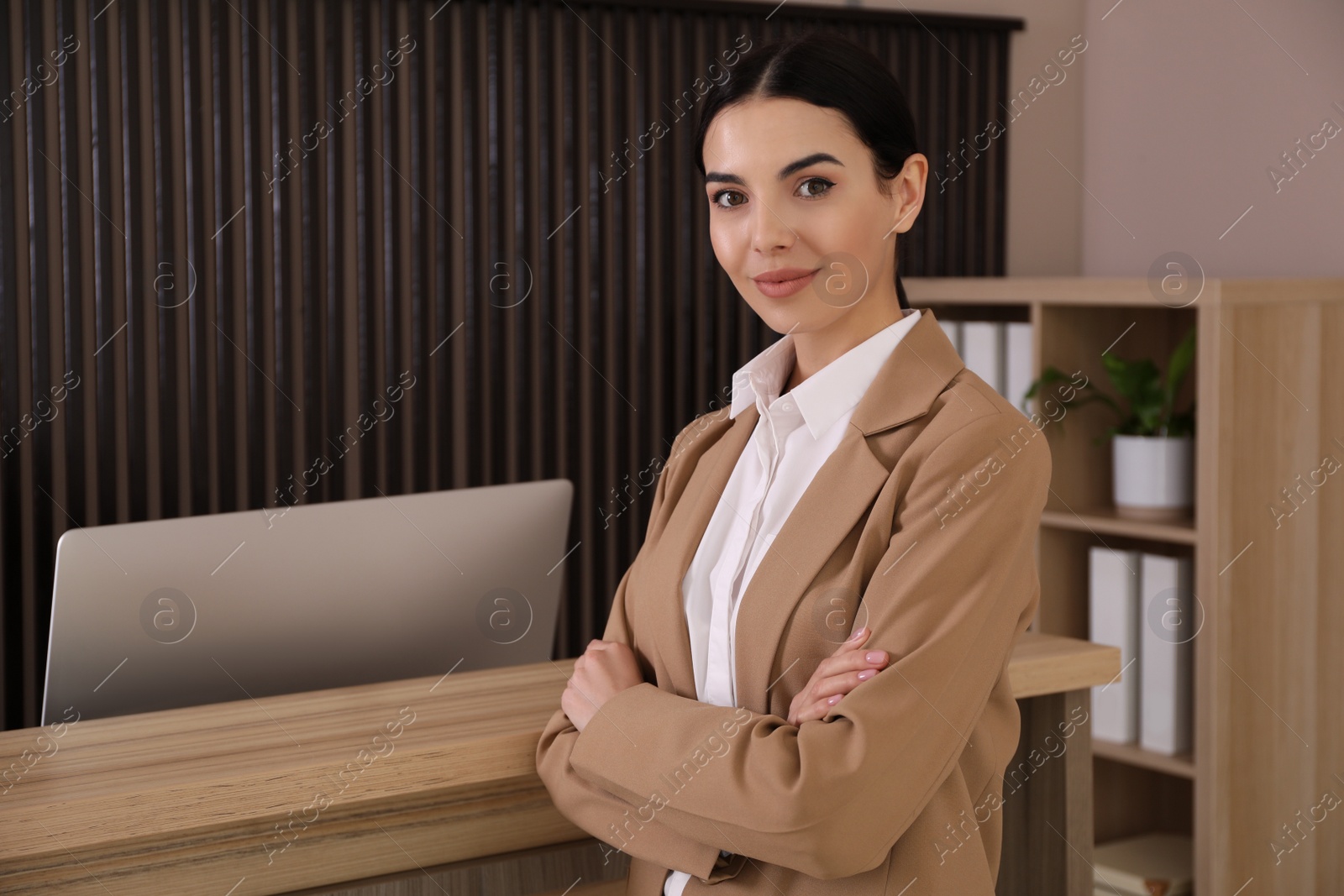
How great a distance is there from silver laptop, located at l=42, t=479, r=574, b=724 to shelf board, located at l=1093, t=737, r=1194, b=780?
1.83 meters

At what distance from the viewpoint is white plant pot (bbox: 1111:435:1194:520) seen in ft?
9.82

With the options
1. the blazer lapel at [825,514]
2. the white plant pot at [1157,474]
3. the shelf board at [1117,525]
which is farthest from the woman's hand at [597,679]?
the white plant pot at [1157,474]

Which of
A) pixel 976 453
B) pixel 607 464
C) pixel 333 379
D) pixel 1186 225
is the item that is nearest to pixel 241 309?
pixel 333 379

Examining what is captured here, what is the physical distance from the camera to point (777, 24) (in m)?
3.41

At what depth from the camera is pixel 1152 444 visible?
3.00m

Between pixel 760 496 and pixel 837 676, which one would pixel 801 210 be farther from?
pixel 837 676

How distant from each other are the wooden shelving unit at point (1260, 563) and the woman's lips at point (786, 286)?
1584mm

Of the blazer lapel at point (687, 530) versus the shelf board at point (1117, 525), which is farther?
the shelf board at point (1117, 525)

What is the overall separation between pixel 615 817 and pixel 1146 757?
2056 mm

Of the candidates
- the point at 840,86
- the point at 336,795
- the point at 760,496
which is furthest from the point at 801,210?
the point at 336,795

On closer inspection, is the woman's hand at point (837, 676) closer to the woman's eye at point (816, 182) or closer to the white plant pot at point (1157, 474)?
the woman's eye at point (816, 182)

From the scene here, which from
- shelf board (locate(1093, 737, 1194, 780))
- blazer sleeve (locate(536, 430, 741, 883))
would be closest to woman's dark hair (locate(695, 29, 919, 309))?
blazer sleeve (locate(536, 430, 741, 883))

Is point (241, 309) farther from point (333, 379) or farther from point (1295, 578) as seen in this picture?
point (1295, 578)

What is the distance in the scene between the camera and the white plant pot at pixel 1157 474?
2.99m
